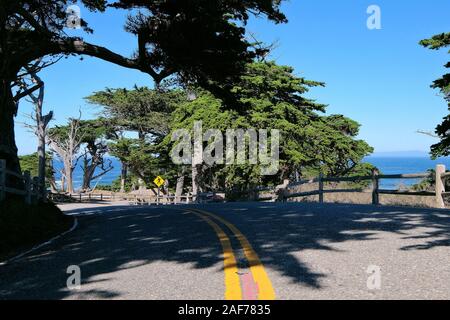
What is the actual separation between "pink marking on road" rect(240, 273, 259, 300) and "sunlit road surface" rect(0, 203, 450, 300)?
1 cm

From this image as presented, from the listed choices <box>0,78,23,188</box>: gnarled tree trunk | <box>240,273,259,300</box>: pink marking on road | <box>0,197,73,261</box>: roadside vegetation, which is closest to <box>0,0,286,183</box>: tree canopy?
<box>0,78,23,188</box>: gnarled tree trunk

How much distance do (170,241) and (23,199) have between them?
6.58 m

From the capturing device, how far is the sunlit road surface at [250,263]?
4781mm

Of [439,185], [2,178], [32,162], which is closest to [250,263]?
[2,178]

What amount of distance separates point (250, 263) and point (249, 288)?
1186mm

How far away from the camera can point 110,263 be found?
21.2 ft

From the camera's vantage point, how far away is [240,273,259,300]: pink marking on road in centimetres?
450

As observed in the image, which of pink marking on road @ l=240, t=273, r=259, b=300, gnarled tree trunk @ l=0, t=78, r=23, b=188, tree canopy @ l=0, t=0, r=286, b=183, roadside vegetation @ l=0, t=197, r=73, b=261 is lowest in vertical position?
pink marking on road @ l=240, t=273, r=259, b=300

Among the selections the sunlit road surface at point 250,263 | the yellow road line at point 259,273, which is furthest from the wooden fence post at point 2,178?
the yellow road line at point 259,273

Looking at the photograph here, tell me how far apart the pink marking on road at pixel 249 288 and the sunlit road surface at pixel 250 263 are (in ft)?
0.03

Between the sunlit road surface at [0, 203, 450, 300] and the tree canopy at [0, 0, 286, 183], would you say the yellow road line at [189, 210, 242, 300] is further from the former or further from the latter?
the tree canopy at [0, 0, 286, 183]

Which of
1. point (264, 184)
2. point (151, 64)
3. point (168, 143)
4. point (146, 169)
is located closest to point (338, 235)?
point (151, 64)

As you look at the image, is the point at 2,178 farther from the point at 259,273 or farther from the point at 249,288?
the point at 249,288

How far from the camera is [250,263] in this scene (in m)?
5.96
